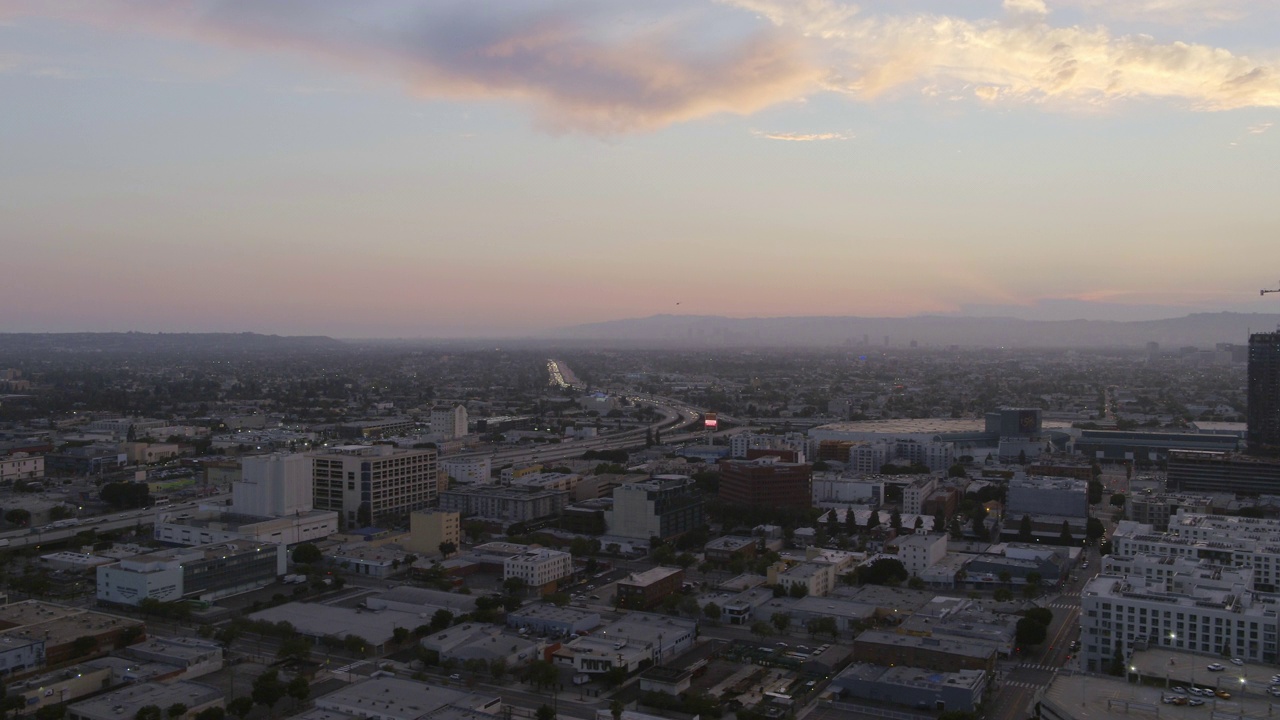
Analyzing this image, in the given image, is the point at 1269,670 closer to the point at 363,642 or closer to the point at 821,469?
the point at 363,642

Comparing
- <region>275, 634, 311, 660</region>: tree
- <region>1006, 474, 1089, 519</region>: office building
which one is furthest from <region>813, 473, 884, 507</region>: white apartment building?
<region>275, 634, 311, 660</region>: tree

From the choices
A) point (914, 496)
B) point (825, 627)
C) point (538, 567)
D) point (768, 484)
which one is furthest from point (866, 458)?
point (825, 627)

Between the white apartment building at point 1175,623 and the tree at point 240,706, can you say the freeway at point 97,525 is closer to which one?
the tree at point 240,706

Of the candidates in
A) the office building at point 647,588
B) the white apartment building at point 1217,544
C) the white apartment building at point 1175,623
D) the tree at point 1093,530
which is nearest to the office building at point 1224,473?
the tree at point 1093,530

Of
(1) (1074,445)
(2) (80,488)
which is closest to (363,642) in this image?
(2) (80,488)

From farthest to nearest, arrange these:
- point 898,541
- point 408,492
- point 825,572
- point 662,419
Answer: point 662,419
point 408,492
point 898,541
point 825,572

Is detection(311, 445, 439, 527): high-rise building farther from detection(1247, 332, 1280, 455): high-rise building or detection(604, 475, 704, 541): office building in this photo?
detection(1247, 332, 1280, 455): high-rise building

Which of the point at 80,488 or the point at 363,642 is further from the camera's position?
the point at 80,488
